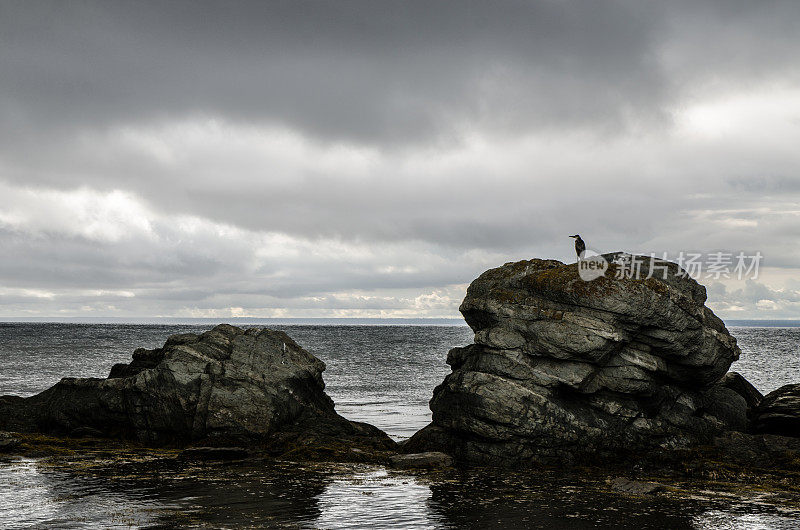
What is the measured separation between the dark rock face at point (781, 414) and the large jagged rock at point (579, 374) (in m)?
1.48

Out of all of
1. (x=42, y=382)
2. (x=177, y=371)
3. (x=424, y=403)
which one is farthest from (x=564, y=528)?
(x=42, y=382)

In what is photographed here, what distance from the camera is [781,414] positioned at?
23.2 metres

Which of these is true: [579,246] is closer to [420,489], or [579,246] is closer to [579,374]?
[579,374]

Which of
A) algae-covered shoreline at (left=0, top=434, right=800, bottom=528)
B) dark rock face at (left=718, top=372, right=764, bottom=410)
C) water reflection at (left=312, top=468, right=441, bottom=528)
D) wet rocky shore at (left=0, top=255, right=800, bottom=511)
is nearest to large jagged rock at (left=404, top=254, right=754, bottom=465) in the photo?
wet rocky shore at (left=0, top=255, right=800, bottom=511)

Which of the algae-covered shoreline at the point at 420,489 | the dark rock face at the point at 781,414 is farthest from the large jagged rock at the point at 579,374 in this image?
the dark rock face at the point at 781,414

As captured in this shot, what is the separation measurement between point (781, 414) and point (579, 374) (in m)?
7.91

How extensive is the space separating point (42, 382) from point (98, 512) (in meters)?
39.9

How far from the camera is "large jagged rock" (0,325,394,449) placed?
82.4 ft

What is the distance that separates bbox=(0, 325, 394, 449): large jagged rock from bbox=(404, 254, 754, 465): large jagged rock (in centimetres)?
532

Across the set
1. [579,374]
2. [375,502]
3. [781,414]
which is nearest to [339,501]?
[375,502]

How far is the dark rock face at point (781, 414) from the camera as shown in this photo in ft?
75.6

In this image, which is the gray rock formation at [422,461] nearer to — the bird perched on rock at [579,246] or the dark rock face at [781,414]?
the bird perched on rock at [579,246]

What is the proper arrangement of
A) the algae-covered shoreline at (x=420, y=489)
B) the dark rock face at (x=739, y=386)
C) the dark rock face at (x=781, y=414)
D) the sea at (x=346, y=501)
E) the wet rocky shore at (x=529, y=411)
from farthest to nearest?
the dark rock face at (x=739, y=386) < the dark rock face at (x=781, y=414) < the wet rocky shore at (x=529, y=411) < the algae-covered shoreline at (x=420, y=489) < the sea at (x=346, y=501)

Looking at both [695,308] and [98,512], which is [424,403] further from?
[98,512]
